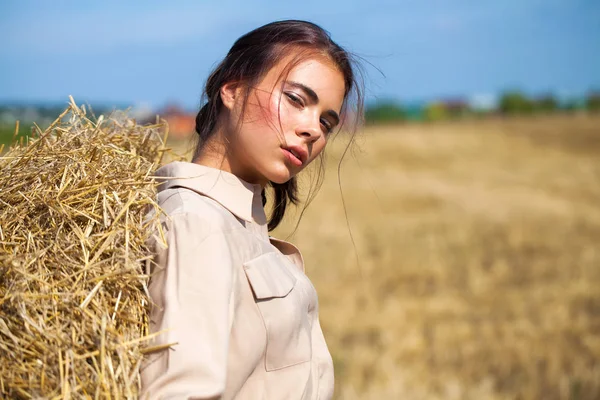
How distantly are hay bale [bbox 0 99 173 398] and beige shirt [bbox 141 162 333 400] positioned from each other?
6 cm

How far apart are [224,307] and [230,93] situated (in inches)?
26.4

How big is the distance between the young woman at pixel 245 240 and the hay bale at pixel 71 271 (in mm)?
64

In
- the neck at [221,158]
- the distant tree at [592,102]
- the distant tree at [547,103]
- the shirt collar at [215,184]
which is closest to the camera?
the shirt collar at [215,184]

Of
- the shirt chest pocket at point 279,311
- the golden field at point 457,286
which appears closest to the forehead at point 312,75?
the golden field at point 457,286

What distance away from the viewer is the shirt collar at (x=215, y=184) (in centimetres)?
178

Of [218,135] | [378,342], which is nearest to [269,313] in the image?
[218,135]

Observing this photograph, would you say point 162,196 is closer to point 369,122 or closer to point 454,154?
point 369,122

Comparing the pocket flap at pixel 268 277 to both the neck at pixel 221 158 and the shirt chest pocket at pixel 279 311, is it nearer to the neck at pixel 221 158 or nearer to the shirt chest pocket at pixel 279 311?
the shirt chest pocket at pixel 279 311

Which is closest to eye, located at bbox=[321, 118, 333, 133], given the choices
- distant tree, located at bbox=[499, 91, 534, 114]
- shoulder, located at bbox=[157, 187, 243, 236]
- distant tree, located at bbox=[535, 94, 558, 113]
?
shoulder, located at bbox=[157, 187, 243, 236]

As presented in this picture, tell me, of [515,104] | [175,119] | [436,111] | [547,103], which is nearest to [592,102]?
[547,103]

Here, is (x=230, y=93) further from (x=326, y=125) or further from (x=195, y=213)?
(x=195, y=213)

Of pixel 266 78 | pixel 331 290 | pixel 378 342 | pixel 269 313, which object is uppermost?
pixel 266 78

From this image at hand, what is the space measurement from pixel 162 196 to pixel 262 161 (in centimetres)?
28

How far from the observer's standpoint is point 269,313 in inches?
64.8
